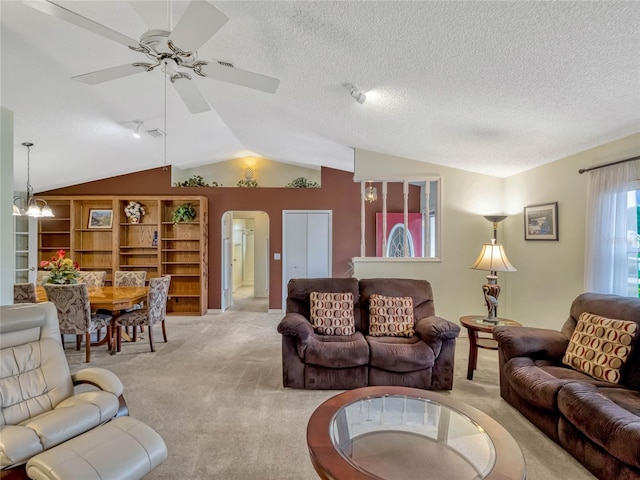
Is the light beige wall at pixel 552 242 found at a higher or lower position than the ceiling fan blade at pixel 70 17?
lower

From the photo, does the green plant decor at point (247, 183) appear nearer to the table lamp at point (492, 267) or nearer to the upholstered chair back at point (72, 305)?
the upholstered chair back at point (72, 305)

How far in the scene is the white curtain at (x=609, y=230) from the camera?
2.81 metres

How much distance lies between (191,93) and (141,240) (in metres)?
4.84

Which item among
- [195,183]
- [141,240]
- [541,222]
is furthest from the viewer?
[195,183]

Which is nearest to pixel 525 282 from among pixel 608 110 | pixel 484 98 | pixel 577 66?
pixel 608 110

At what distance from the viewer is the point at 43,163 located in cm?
492

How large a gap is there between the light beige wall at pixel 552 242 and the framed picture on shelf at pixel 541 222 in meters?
0.06

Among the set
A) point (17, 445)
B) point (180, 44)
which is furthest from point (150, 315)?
point (180, 44)

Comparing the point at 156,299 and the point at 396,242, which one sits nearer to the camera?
the point at 156,299

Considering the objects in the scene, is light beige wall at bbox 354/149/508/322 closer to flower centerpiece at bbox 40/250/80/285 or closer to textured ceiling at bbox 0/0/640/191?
textured ceiling at bbox 0/0/640/191

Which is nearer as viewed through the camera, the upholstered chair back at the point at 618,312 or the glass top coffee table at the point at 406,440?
the glass top coffee table at the point at 406,440

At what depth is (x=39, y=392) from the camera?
1.95 m

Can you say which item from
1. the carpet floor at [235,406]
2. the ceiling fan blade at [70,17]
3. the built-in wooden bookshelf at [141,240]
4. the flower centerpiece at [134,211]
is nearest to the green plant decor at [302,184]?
the built-in wooden bookshelf at [141,240]

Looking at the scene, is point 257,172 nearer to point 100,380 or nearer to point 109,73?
point 109,73
